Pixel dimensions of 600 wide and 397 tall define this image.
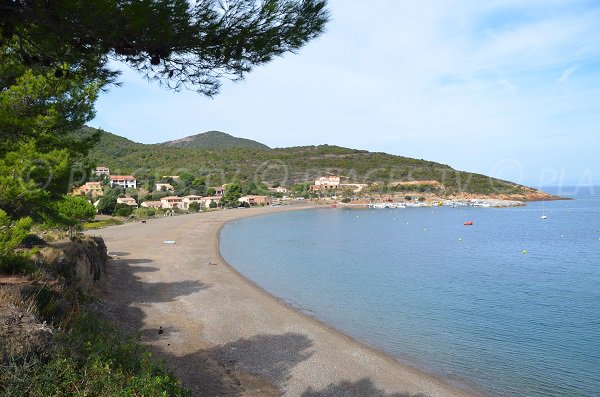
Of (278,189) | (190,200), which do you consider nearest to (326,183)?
(278,189)

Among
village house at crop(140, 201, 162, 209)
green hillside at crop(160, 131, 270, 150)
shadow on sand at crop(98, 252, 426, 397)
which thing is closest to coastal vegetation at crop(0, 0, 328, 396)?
shadow on sand at crop(98, 252, 426, 397)

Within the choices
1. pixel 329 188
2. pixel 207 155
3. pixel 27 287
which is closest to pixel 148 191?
pixel 207 155

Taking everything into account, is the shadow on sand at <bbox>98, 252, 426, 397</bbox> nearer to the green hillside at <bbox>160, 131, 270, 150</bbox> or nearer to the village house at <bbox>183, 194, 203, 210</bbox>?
the village house at <bbox>183, 194, 203, 210</bbox>

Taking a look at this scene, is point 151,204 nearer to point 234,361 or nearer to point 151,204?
point 151,204

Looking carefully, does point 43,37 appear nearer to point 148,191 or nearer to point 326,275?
point 326,275

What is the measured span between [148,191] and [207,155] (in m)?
33.0

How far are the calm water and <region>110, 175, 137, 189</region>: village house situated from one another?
160ft

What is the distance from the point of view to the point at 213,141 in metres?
172

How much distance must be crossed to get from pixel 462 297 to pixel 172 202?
211 ft

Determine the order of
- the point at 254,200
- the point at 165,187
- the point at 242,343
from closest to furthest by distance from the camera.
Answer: the point at 242,343, the point at 165,187, the point at 254,200

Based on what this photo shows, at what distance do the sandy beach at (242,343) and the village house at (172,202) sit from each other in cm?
5620

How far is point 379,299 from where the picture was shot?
62.5 ft

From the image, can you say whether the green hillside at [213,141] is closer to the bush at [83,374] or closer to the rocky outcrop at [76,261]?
the rocky outcrop at [76,261]

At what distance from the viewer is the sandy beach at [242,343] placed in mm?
9680
